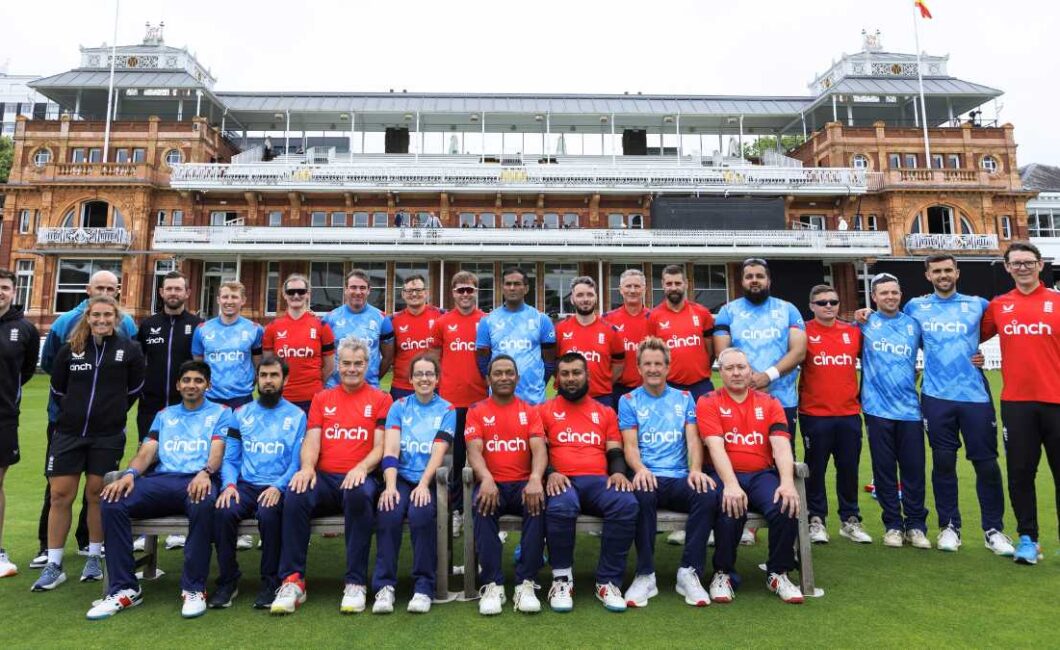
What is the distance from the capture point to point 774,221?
28453 mm

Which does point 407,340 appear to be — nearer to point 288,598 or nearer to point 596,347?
point 596,347

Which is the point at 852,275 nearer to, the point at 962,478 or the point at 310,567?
the point at 962,478

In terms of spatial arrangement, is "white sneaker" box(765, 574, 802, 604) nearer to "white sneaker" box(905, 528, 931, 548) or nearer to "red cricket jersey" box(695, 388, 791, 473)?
"red cricket jersey" box(695, 388, 791, 473)

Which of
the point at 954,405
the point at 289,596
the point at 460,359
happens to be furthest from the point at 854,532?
the point at 289,596

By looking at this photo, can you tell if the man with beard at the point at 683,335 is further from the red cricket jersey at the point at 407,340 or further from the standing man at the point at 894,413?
the red cricket jersey at the point at 407,340

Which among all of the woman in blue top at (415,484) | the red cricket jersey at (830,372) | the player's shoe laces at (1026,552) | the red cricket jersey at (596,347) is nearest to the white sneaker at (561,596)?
the woman in blue top at (415,484)

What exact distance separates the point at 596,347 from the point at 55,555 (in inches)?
180

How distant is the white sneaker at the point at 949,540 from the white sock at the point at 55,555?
7.14 meters

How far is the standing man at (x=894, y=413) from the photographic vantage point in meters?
5.18

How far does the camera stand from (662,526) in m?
4.23

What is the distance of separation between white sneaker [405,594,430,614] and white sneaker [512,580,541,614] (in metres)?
0.59

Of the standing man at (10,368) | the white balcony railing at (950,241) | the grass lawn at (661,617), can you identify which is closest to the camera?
the grass lawn at (661,617)

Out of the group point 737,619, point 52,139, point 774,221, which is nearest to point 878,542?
point 737,619

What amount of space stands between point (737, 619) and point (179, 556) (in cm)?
460
